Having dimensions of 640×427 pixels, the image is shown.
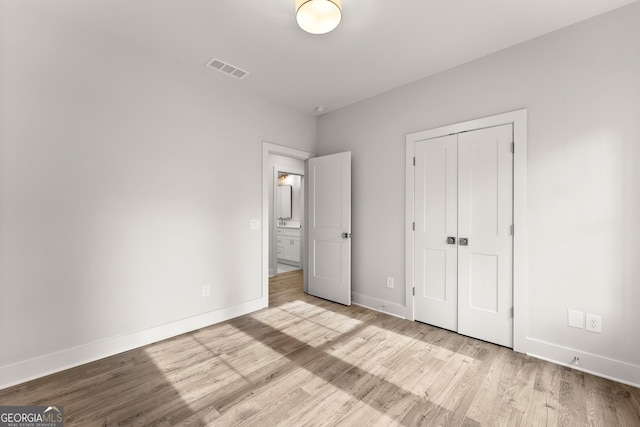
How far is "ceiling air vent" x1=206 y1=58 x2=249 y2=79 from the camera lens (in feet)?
9.19

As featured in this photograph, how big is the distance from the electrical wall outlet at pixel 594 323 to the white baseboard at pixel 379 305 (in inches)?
62.9

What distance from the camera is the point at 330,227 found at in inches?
155

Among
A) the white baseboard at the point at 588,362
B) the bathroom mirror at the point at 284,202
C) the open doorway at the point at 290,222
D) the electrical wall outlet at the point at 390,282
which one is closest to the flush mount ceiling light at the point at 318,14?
the electrical wall outlet at the point at 390,282

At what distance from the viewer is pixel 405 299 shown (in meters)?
3.27

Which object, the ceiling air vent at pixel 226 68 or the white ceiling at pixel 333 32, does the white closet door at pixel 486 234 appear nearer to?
the white ceiling at pixel 333 32

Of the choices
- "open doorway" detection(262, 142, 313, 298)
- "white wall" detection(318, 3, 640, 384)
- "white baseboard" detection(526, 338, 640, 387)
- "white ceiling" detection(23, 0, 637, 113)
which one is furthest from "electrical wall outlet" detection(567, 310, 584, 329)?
"open doorway" detection(262, 142, 313, 298)

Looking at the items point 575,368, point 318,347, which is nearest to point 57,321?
point 318,347

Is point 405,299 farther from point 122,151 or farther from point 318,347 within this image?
point 122,151

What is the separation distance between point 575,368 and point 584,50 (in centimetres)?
258

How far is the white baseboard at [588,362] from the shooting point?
1993 mm

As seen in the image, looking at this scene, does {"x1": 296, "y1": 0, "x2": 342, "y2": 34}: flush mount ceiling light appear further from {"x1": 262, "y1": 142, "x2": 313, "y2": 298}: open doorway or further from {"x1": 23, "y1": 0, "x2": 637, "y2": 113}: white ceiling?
{"x1": 262, "y1": 142, "x2": 313, "y2": 298}: open doorway

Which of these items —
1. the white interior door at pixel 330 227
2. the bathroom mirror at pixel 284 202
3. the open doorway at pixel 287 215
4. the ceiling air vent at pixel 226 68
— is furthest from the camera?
the bathroom mirror at pixel 284 202

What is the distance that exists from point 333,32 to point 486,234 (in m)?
2.35

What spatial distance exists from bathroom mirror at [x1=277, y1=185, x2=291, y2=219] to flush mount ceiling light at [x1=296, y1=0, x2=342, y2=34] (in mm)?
5300
